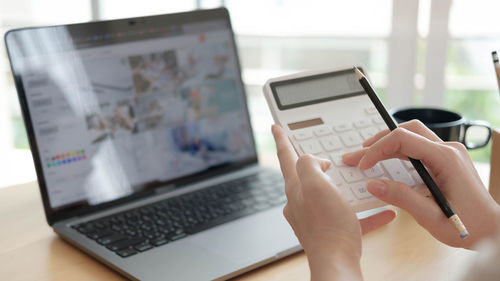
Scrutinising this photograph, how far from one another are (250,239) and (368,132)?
21 cm

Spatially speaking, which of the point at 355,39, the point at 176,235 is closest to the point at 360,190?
the point at 176,235

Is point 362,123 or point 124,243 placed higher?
point 362,123

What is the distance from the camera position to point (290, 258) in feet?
2.28

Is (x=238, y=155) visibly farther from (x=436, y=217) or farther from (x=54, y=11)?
(x=54, y=11)

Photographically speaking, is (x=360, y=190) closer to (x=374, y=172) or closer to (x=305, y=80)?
(x=374, y=172)

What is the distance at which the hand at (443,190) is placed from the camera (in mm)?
559

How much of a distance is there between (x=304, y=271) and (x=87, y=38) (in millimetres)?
461

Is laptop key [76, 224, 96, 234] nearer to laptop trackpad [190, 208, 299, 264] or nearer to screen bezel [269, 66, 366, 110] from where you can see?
laptop trackpad [190, 208, 299, 264]

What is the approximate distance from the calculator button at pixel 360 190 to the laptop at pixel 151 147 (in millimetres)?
136

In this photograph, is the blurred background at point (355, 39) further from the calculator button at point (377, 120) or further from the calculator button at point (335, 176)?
the calculator button at point (335, 176)

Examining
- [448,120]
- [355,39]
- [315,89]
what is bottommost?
[355,39]

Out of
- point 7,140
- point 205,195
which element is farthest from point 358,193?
point 7,140

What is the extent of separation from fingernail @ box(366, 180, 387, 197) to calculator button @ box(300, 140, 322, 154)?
89 millimetres

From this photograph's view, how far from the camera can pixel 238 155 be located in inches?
37.9
